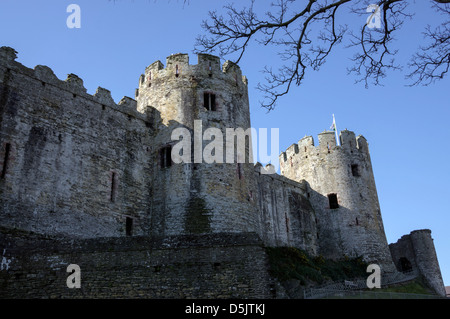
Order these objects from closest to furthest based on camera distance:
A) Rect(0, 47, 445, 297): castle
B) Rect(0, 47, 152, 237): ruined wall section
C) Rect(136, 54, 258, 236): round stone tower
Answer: Rect(0, 47, 445, 297): castle < Rect(0, 47, 152, 237): ruined wall section < Rect(136, 54, 258, 236): round stone tower

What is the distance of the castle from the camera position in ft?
40.5

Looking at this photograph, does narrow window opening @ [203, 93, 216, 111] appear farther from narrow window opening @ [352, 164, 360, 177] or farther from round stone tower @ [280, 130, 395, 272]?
narrow window opening @ [352, 164, 360, 177]

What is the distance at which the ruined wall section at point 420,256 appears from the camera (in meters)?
29.9

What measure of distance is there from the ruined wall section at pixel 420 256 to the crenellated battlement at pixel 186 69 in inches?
702

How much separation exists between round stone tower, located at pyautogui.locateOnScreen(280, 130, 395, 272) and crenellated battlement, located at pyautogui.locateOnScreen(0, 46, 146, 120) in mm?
13872

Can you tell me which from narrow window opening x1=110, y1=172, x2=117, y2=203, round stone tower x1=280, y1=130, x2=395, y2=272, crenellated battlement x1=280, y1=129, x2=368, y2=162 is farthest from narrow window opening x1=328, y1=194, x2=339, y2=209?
narrow window opening x1=110, y1=172, x2=117, y2=203

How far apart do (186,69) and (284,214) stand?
11004mm

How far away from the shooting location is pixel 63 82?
18.7 meters

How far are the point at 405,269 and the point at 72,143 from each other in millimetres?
24135

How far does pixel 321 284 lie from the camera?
2167 cm

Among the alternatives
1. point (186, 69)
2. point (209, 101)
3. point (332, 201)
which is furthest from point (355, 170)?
point (186, 69)

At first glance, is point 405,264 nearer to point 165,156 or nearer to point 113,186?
point 165,156
